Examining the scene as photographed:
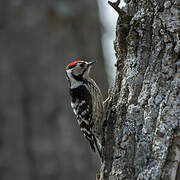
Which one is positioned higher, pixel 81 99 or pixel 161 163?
pixel 81 99

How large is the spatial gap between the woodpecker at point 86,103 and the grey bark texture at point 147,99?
3.53ft

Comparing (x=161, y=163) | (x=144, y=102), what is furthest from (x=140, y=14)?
(x=161, y=163)

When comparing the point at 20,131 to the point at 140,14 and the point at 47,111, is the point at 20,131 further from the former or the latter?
the point at 140,14

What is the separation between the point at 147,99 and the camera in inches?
142

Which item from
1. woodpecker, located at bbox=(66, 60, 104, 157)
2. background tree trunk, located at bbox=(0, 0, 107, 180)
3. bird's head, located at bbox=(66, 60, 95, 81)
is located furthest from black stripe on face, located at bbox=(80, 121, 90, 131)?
background tree trunk, located at bbox=(0, 0, 107, 180)

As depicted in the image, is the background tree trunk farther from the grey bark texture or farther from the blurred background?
the grey bark texture

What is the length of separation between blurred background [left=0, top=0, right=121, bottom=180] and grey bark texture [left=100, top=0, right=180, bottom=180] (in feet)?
12.1

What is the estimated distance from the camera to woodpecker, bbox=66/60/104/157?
205 inches

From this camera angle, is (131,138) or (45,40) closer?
(131,138)

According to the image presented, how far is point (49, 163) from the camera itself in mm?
7613

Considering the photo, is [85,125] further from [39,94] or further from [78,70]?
[39,94]

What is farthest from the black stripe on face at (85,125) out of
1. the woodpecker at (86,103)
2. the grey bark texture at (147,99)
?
the grey bark texture at (147,99)

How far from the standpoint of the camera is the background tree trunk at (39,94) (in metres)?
7.65

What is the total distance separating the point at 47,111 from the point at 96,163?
1474 mm
